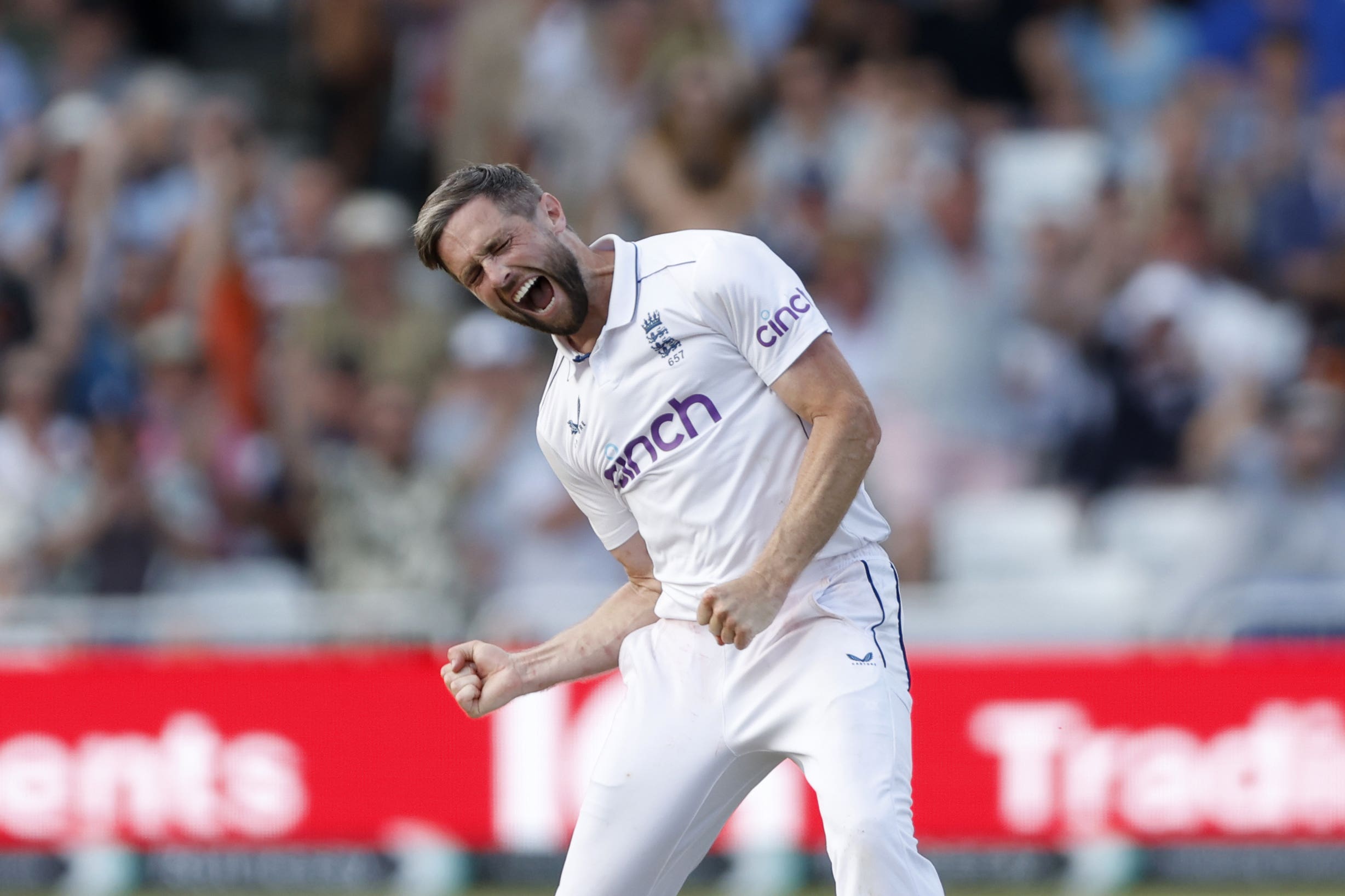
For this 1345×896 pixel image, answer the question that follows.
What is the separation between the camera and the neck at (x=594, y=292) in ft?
14.4

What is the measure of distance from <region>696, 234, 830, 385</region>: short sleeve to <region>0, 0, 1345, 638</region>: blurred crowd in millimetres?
4550

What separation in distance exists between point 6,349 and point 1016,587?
19.4 ft

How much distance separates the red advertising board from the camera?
7980 mm

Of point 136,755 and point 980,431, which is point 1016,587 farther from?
point 136,755

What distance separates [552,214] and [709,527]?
0.84m

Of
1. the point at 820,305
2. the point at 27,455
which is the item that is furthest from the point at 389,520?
the point at 820,305

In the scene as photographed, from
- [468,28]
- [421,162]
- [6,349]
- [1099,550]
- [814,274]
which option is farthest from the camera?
[421,162]

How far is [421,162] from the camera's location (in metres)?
12.3

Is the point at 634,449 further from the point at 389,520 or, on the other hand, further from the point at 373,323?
the point at 373,323

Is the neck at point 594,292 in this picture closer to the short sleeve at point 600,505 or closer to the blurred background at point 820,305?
the short sleeve at point 600,505

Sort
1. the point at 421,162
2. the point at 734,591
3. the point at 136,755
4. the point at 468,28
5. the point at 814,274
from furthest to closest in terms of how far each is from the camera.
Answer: the point at 421,162 → the point at 468,28 → the point at 814,274 → the point at 136,755 → the point at 734,591

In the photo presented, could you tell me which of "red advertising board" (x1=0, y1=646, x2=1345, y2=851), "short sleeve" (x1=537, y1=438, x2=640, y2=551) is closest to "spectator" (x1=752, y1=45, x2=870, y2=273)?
→ "red advertising board" (x1=0, y1=646, x2=1345, y2=851)

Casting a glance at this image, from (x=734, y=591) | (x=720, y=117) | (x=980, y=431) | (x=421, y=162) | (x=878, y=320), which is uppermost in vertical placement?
(x=421, y=162)

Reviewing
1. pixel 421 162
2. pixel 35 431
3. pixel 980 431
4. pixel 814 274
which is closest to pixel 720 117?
pixel 814 274
